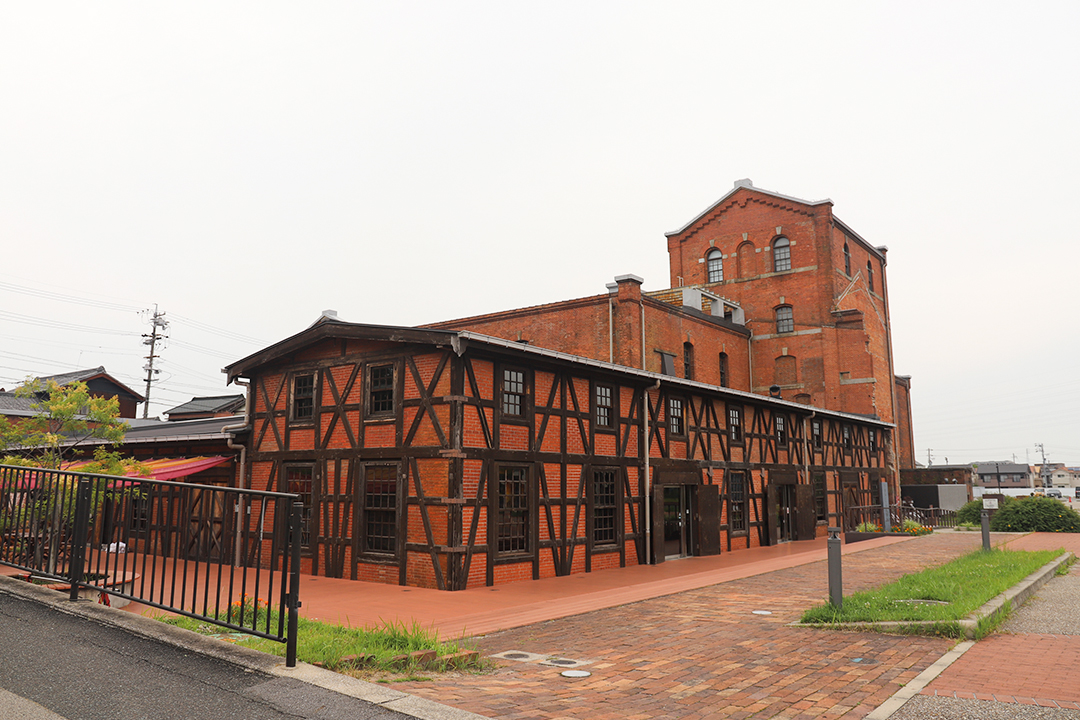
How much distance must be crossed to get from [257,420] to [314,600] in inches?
290

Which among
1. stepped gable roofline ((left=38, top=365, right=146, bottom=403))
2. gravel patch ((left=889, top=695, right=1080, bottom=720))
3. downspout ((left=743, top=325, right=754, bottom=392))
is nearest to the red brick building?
downspout ((left=743, top=325, right=754, bottom=392))

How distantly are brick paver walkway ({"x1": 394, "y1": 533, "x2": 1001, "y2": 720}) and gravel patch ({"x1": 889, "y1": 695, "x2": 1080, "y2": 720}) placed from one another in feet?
0.99

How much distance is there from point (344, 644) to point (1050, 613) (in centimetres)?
975

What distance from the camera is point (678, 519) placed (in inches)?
811

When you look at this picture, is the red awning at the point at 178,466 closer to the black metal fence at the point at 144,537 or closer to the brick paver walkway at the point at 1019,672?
the black metal fence at the point at 144,537

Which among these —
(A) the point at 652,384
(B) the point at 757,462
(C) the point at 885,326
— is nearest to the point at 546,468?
(A) the point at 652,384

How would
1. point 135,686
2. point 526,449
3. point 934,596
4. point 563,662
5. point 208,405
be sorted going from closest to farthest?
point 135,686
point 563,662
point 934,596
point 526,449
point 208,405

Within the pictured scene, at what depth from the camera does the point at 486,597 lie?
12.7m

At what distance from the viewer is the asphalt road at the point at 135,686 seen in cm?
488

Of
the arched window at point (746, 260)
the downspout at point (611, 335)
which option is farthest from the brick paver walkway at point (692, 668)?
the arched window at point (746, 260)

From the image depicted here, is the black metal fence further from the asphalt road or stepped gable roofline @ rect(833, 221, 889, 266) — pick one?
stepped gable roofline @ rect(833, 221, 889, 266)

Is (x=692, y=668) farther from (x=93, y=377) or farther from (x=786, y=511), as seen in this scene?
(x=93, y=377)

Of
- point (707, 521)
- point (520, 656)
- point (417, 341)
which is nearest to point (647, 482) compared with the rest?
point (707, 521)

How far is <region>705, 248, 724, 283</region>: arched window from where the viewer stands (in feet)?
132
